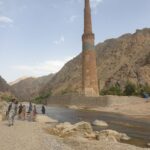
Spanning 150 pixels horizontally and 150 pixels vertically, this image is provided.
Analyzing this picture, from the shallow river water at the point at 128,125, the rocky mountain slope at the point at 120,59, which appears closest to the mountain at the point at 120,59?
the rocky mountain slope at the point at 120,59

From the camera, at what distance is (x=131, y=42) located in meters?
171

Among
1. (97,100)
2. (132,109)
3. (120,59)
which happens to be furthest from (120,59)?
(132,109)

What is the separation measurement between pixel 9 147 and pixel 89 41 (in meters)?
70.7

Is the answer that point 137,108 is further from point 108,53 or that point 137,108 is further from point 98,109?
point 108,53

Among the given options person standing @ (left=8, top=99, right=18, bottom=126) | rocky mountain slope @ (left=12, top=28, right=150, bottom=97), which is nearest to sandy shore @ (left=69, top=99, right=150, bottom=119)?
person standing @ (left=8, top=99, right=18, bottom=126)

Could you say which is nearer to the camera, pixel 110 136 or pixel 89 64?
pixel 110 136

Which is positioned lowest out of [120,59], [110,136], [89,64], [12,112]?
A: [110,136]

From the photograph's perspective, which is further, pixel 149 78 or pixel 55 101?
pixel 149 78

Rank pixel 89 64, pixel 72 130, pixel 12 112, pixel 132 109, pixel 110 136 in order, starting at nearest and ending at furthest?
pixel 110 136 < pixel 72 130 < pixel 12 112 < pixel 132 109 < pixel 89 64

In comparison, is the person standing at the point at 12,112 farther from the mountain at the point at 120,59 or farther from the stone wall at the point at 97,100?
the mountain at the point at 120,59

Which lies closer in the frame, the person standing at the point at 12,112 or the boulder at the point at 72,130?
the boulder at the point at 72,130

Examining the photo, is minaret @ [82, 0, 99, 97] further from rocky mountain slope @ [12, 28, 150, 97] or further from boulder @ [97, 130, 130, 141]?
boulder @ [97, 130, 130, 141]

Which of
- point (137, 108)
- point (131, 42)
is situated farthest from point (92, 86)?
point (131, 42)

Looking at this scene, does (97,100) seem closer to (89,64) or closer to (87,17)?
(89,64)
